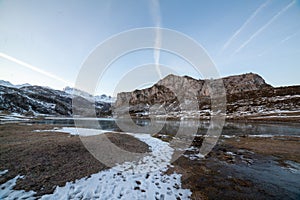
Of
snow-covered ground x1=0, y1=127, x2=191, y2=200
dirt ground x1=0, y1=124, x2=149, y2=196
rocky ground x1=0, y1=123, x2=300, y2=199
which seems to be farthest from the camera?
rocky ground x1=0, y1=123, x2=300, y2=199

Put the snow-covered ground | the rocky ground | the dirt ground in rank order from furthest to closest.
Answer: the rocky ground < the dirt ground < the snow-covered ground

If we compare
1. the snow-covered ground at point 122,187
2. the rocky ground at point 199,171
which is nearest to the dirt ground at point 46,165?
the rocky ground at point 199,171

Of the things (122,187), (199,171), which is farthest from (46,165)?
(199,171)

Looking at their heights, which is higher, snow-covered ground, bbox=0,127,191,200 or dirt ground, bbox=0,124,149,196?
dirt ground, bbox=0,124,149,196

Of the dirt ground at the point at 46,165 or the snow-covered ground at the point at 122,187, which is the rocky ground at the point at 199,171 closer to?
Result: the dirt ground at the point at 46,165

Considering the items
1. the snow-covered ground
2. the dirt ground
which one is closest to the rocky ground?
the dirt ground

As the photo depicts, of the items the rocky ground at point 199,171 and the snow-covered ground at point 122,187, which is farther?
the rocky ground at point 199,171

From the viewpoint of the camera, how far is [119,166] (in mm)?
10531

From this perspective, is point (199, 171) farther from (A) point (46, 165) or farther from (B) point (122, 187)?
A: (A) point (46, 165)

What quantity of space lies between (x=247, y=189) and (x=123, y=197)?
7.09 metres

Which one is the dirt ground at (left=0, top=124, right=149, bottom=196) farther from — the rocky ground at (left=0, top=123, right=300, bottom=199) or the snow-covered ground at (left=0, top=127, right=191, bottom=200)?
the snow-covered ground at (left=0, top=127, right=191, bottom=200)

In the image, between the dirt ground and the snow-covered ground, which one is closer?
the snow-covered ground

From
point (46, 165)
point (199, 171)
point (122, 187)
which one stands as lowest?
point (199, 171)

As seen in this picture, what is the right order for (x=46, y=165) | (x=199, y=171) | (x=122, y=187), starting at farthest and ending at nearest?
(x=199, y=171)
(x=46, y=165)
(x=122, y=187)
